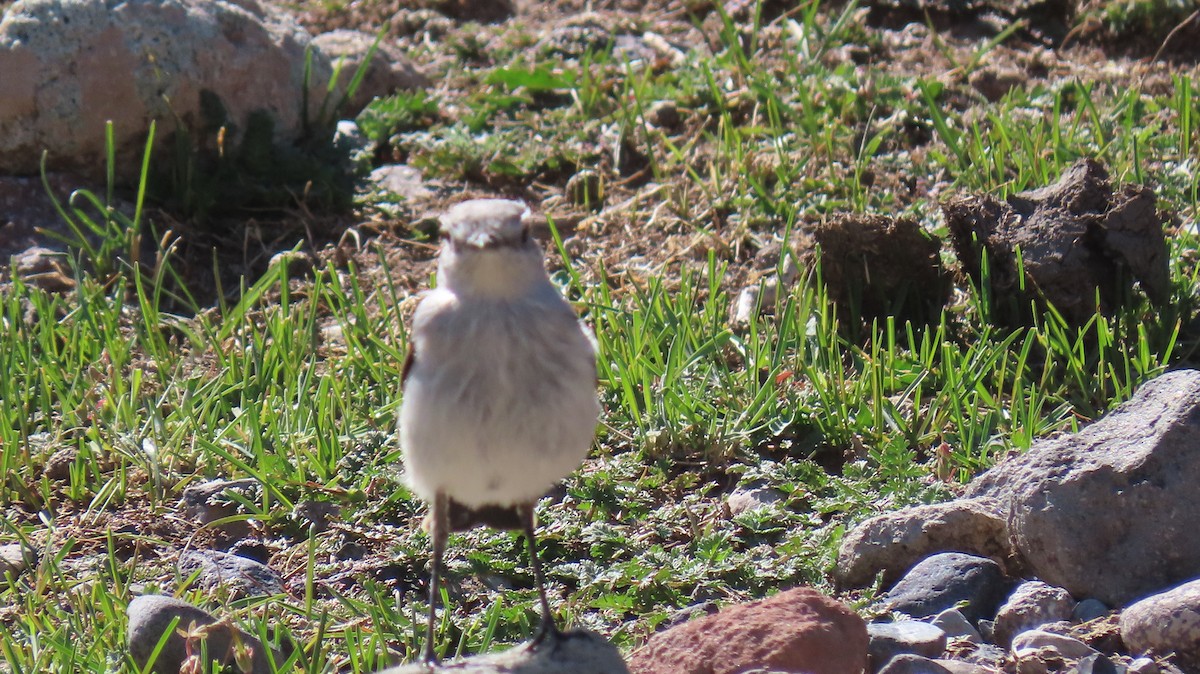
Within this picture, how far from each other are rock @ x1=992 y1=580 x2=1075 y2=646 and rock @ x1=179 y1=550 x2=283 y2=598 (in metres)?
2.31

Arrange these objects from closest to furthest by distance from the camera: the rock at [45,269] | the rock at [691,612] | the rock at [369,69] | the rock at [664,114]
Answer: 1. the rock at [691,612]
2. the rock at [45,269]
3. the rock at [664,114]
4. the rock at [369,69]

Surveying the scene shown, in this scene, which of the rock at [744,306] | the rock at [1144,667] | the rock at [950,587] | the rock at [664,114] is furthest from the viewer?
the rock at [664,114]

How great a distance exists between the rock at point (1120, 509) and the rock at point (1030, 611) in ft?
0.29

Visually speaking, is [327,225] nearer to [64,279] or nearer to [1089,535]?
[64,279]

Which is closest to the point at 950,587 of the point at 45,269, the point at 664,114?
the point at 664,114

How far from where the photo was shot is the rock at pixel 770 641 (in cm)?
362

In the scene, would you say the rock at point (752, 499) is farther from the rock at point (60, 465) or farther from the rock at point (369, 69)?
the rock at point (369, 69)

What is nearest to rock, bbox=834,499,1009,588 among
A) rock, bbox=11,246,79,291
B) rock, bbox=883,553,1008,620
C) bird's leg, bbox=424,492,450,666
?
rock, bbox=883,553,1008,620

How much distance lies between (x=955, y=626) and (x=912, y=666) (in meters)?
0.38

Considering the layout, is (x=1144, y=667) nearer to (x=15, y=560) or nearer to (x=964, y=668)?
(x=964, y=668)

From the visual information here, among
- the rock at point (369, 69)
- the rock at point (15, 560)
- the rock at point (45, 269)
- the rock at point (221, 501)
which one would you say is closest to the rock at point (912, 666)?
the rock at point (221, 501)

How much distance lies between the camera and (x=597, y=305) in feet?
18.6

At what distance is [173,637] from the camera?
3.96 m

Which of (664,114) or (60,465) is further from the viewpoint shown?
(664,114)
